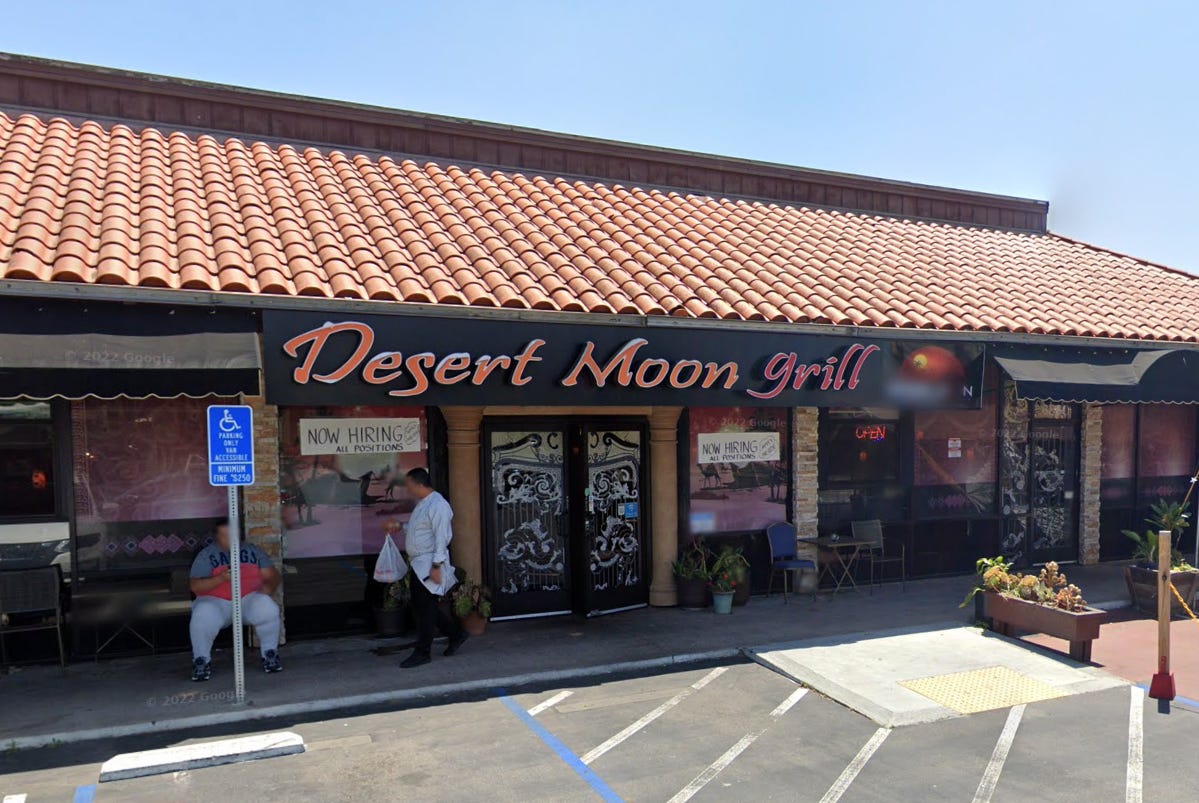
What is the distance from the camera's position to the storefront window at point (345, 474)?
335 inches

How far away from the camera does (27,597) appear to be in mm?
7449

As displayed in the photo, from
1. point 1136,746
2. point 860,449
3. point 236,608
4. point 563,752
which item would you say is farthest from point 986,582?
point 236,608

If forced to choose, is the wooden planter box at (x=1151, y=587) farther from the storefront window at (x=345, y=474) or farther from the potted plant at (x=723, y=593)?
the storefront window at (x=345, y=474)

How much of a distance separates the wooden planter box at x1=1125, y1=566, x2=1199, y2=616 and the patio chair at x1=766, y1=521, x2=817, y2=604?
387cm

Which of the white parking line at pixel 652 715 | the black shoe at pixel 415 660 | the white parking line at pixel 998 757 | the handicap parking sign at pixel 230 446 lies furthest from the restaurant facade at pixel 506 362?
the white parking line at pixel 998 757

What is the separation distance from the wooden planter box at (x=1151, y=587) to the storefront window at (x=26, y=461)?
12105 mm

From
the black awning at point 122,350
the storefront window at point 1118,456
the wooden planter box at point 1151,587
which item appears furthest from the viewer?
the storefront window at point 1118,456

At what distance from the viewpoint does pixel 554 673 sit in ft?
24.9

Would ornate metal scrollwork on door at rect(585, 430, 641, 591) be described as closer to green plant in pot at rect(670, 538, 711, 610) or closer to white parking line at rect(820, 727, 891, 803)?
green plant in pot at rect(670, 538, 711, 610)

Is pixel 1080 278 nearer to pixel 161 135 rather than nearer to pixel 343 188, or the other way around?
pixel 343 188

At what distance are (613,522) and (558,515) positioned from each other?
0.67 meters

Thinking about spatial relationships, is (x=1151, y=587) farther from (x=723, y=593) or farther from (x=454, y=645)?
(x=454, y=645)

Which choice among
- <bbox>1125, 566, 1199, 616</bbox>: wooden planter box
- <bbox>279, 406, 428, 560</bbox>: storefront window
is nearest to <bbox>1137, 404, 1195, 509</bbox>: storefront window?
<bbox>1125, 566, 1199, 616</bbox>: wooden planter box

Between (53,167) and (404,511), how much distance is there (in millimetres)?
5310
